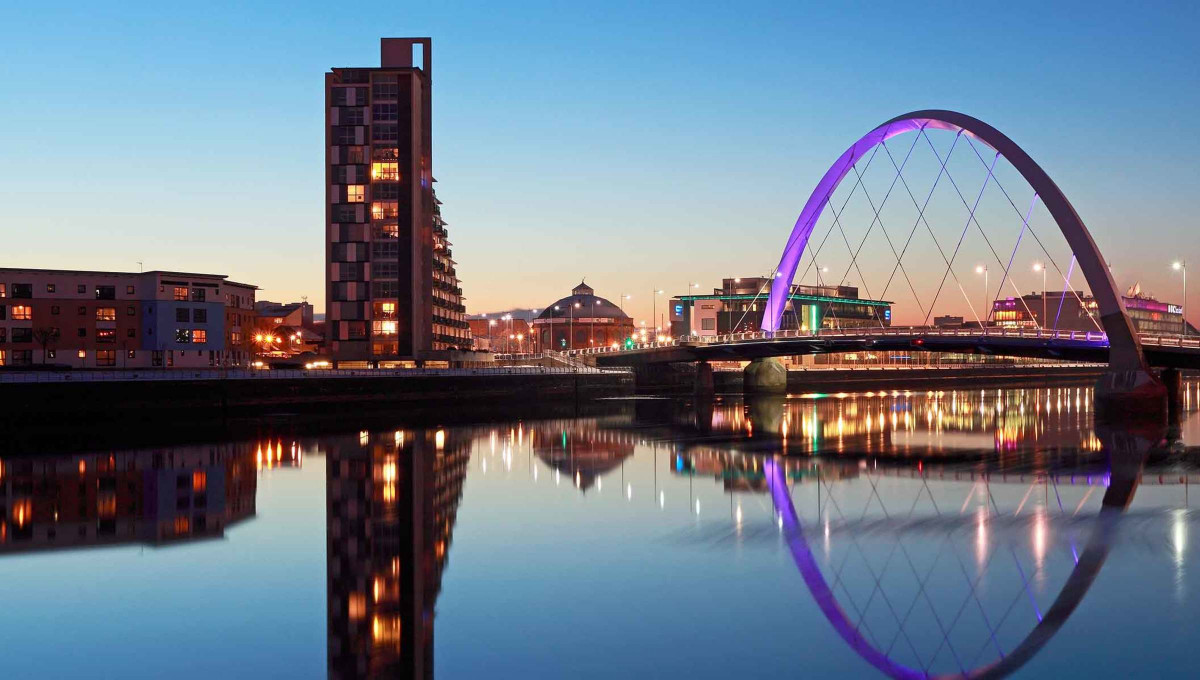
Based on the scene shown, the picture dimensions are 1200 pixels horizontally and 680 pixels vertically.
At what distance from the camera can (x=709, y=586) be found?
1880 centimetres

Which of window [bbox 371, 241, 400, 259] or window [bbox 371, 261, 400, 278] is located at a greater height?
window [bbox 371, 241, 400, 259]

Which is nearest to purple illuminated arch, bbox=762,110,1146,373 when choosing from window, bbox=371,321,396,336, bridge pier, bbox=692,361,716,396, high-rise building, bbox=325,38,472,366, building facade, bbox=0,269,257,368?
bridge pier, bbox=692,361,716,396

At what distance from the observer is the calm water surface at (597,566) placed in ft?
48.5

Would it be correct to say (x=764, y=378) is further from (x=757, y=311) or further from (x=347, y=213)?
(x=757, y=311)

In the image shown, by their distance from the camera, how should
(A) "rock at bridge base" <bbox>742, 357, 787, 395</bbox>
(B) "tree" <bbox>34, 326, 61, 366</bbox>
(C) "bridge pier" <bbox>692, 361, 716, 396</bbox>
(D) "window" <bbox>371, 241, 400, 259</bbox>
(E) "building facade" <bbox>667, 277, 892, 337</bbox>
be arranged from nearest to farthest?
(B) "tree" <bbox>34, 326, 61, 366</bbox> < (C) "bridge pier" <bbox>692, 361, 716, 396</bbox> < (D) "window" <bbox>371, 241, 400, 259</bbox> < (A) "rock at bridge base" <bbox>742, 357, 787, 395</bbox> < (E) "building facade" <bbox>667, 277, 892, 337</bbox>

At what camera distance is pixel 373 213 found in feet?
307

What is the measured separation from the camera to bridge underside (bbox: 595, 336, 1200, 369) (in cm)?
5869

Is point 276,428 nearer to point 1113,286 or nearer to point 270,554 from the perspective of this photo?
point 270,554

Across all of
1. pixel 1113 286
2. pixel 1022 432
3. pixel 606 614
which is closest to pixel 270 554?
pixel 606 614

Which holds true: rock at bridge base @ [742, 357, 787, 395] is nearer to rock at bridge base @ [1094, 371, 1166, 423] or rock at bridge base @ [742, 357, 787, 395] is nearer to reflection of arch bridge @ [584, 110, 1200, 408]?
reflection of arch bridge @ [584, 110, 1200, 408]

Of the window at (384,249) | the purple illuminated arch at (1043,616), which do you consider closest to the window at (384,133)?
the window at (384,249)

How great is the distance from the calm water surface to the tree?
163 feet

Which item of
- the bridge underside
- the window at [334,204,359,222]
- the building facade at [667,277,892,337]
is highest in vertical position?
the window at [334,204,359,222]

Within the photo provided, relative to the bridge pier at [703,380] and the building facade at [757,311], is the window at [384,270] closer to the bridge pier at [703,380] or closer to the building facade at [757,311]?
the bridge pier at [703,380]
